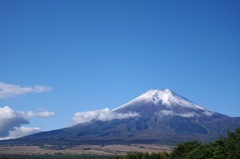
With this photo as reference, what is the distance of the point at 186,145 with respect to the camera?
7219 cm

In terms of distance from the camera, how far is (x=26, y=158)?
159625 mm

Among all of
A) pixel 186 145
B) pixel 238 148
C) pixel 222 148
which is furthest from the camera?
pixel 186 145

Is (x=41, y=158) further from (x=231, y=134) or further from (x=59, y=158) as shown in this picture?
(x=231, y=134)

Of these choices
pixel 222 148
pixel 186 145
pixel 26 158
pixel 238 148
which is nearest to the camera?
pixel 238 148

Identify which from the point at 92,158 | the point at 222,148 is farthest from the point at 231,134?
the point at 92,158

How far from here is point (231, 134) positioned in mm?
60969

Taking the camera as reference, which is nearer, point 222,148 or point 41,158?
point 222,148

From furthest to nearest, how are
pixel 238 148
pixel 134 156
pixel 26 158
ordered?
1. pixel 26 158
2. pixel 134 156
3. pixel 238 148

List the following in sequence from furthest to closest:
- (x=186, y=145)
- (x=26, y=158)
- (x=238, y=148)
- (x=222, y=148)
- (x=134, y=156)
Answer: (x=26, y=158) < (x=134, y=156) < (x=186, y=145) < (x=222, y=148) < (x=238, y=148)

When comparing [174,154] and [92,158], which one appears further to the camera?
[92,158]

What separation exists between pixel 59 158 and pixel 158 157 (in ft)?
275

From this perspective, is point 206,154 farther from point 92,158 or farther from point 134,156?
point 92,158

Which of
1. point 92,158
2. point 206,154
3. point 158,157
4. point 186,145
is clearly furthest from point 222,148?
point 92,158

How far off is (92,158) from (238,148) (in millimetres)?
110004
